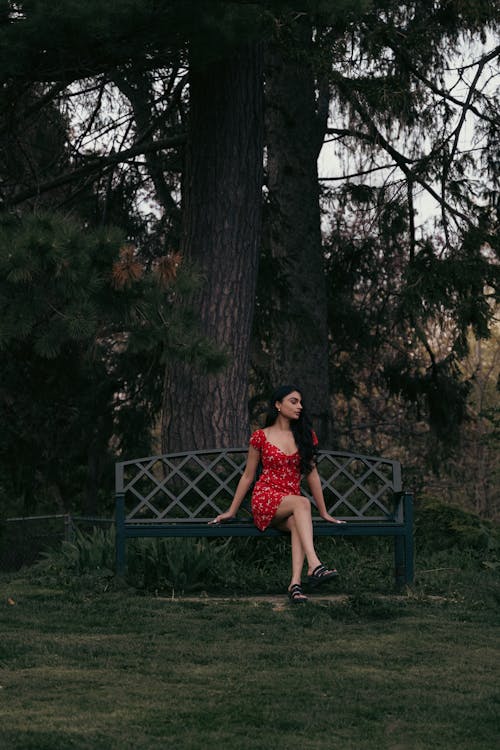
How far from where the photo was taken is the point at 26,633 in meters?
6.32

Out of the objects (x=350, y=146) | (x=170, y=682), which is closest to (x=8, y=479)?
(x=350, y=146)

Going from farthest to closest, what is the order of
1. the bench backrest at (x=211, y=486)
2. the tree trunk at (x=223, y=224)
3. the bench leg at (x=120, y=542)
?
1. the tree trunk at (x=223, y=224)
2. the bench backrest at (x=211, y=486)
3. the bench leg at (x=120, y=542)

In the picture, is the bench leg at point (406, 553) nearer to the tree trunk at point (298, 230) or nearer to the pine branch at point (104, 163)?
the pine branch at point (104, 163)

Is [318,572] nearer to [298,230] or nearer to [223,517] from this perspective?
[223,517]

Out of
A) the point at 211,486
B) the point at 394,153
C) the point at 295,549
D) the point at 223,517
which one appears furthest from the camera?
the point at 394,153

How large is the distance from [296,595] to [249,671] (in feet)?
6.66

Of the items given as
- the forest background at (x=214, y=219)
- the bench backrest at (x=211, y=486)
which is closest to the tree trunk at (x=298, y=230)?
the forest background at (x=214, y=219)

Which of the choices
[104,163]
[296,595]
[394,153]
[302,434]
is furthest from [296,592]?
[394,153]

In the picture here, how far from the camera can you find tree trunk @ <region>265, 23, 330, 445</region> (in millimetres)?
14875

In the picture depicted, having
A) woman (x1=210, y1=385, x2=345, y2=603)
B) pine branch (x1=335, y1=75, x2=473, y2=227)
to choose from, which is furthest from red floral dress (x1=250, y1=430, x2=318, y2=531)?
pine branch (x1=335, y1=75, x2=473, y2=227)

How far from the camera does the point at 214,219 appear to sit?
420 inches

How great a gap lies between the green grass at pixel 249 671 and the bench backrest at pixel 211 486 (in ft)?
2.63

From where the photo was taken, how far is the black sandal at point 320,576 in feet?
24.1

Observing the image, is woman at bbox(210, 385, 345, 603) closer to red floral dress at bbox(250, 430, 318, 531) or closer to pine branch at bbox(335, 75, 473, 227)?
red floral dress at bbox(250, 430, 318, 531)
